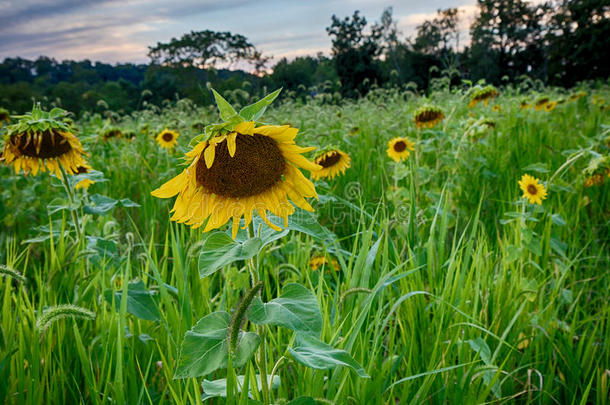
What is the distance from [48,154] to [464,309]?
6.34 ft

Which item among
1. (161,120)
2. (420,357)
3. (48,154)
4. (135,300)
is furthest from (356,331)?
(161,120)

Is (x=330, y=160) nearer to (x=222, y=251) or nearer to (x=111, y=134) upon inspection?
(x=222, y=251)

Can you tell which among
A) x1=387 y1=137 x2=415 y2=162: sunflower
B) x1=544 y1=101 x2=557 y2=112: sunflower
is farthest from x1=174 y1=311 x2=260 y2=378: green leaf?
x1=544 y1=101 x2=557 y2=112: sunflower

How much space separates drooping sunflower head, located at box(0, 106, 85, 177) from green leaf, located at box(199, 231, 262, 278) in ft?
4.14

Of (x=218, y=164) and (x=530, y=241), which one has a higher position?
A: (x=218, y=164)

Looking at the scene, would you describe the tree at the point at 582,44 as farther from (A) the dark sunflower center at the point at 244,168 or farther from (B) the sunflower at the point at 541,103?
(A) the dark sunflower center at the point at 244,168

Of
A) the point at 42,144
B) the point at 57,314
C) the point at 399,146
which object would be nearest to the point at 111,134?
the point at 42,144

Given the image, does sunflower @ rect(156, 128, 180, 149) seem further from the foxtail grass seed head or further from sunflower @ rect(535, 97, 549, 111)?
sunflower @ rect(535, 97, 549, 111)

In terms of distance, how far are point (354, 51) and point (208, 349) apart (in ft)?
158

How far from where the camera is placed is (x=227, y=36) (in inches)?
460

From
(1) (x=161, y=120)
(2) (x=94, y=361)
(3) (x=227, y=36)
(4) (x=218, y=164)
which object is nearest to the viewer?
(4) (x=218, y=164)

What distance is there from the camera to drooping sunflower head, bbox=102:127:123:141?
4595 millimetres

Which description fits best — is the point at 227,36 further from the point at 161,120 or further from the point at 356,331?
the point at 356,331

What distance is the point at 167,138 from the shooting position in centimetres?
470
